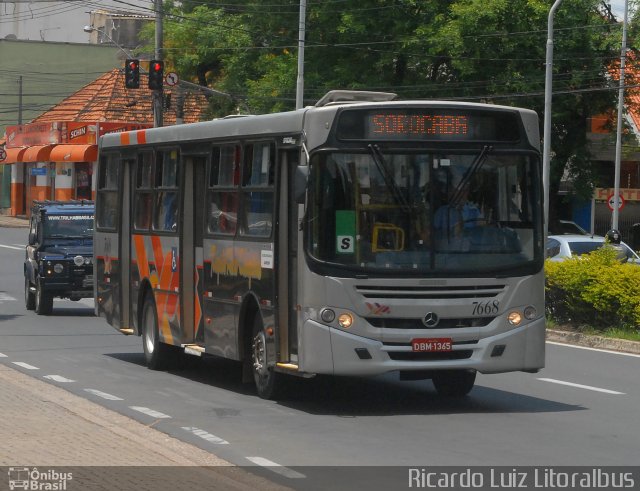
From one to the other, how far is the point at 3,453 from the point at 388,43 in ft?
135

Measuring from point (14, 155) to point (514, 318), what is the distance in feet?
Answer: 224

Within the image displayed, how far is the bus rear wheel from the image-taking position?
1720 centimetres

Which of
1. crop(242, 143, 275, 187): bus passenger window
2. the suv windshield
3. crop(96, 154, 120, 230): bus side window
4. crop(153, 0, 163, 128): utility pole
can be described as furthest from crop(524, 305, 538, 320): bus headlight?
crop(153, 0, 163, 128): utility pole

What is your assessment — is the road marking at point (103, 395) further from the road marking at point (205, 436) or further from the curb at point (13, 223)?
the curb at point (13, 223)

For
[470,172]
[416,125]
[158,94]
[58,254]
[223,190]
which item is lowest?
[58,254]

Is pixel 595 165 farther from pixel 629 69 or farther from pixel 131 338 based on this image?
pixel 131 338

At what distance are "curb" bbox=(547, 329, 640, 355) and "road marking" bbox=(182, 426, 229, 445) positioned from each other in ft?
29.6

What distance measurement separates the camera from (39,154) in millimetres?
73500

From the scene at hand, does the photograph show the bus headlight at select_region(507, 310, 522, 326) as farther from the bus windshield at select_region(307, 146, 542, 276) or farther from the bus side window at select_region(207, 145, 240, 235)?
the bus side window at select_region(207, 145, 240, 235)

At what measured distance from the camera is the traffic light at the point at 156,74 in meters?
40.1

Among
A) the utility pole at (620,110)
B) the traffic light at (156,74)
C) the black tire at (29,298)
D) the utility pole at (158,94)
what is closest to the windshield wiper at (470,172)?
the black tire at (29,298)

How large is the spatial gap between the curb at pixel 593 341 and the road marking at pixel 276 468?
10.1m

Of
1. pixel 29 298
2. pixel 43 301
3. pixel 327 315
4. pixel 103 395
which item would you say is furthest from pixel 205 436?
pixel 29 298

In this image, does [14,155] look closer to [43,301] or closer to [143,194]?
[43,301]
